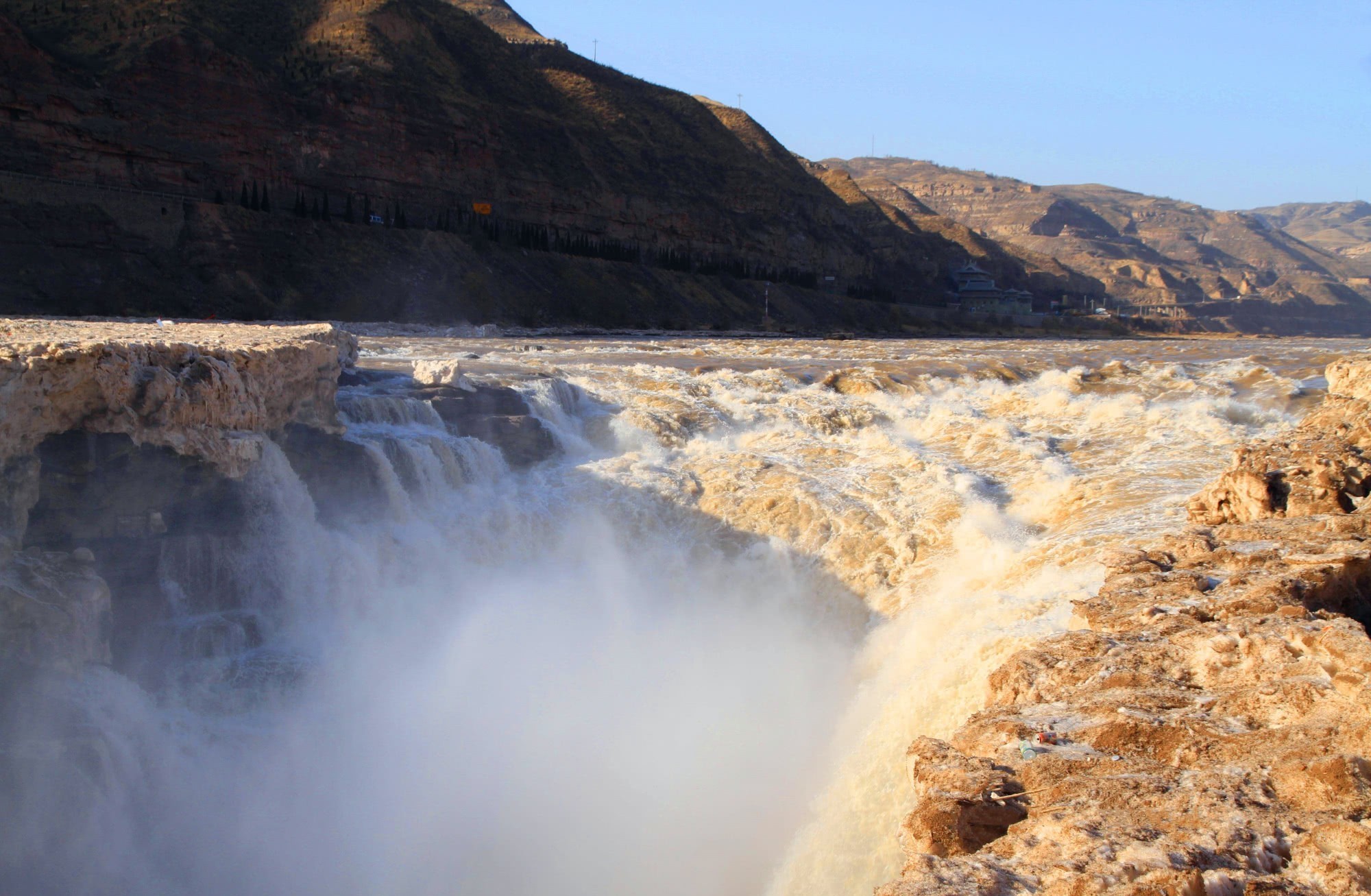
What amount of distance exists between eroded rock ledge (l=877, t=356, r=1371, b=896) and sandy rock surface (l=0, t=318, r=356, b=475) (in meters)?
6.63

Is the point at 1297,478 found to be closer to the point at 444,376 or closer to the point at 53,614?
the point at 53,614

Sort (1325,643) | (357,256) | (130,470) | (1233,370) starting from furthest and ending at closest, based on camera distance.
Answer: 1. (357,256)
2. (1233,370)
3. (130,470)
4. (1325,643)

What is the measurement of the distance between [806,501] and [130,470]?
7.92m

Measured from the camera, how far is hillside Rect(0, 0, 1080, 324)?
99.7ft

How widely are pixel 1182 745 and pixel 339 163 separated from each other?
42.1m

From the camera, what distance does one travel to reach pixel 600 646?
10727mm

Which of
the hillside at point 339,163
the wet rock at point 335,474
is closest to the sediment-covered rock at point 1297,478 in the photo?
the wet rock at point 335,474

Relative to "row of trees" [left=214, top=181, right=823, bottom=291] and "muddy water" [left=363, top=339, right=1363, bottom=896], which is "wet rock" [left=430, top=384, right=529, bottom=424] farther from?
"row of trees" [left=214, top=181, right=823, bottom=291]

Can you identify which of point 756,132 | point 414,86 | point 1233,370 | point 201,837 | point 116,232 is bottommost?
point 201,837

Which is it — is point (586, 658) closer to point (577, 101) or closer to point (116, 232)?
point (116, 232)

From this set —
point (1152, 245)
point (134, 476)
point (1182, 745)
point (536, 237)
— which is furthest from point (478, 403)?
point (1152, 245)

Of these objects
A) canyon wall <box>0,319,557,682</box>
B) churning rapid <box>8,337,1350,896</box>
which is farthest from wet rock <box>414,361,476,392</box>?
canyon wall <box>0,319,557,682</box>

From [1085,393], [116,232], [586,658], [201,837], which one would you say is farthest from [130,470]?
[116,232]

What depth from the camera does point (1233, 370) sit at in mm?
21531
